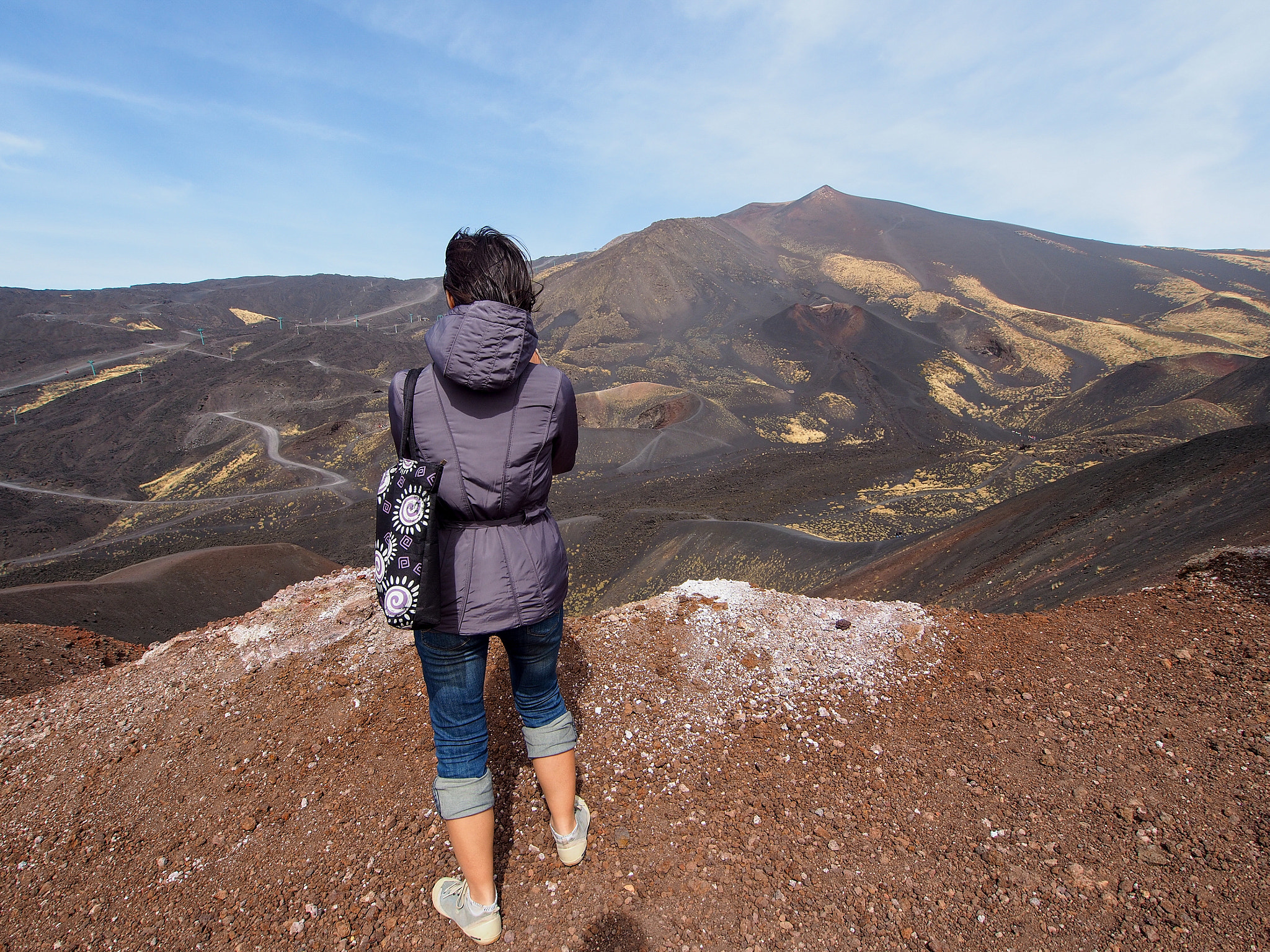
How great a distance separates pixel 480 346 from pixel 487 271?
0.30 m

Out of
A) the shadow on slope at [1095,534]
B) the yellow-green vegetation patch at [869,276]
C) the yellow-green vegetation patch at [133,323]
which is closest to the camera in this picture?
the shadow on slope at [1095,534]

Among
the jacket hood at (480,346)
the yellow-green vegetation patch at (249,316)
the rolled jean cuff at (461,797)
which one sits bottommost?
the rolled jean cuff at (461,797)

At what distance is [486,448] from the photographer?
1.70 m

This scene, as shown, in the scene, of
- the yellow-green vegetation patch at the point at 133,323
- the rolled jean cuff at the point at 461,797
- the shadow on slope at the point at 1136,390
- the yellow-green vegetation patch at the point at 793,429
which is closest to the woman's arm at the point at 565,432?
the rolled jean cuff at the point at 461,797

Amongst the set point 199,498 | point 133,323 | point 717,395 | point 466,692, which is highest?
point 133,323

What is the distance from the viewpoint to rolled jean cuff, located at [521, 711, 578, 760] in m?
2.03

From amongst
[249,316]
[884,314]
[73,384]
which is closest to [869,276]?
[884,314]

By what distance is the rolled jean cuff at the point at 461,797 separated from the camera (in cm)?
183

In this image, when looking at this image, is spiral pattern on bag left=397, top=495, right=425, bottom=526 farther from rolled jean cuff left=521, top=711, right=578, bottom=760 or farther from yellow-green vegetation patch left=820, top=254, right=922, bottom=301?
yellow-green vegetation patch left=820, top=254, right=922, bottom=301

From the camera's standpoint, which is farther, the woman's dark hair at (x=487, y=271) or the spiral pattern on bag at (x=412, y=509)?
the woman's dark hair at (x=487, y=271)

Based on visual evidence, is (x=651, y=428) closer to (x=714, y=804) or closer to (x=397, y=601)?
(x=714, y=804)

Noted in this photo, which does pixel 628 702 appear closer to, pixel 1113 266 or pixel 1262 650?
pixel 1262 650

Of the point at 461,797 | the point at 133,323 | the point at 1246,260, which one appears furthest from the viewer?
the point at 1246,260

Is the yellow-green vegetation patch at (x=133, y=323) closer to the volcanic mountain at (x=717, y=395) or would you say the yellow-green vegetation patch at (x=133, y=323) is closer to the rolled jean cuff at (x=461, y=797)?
the volcanic mountain at (x=717, y=395)
